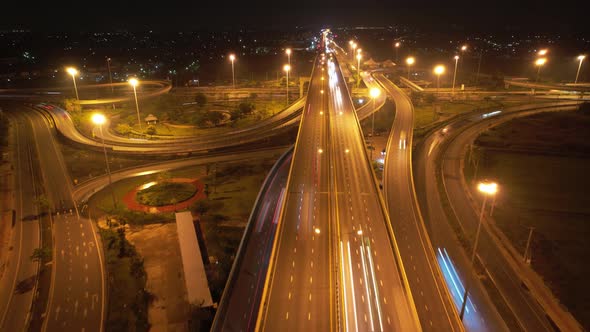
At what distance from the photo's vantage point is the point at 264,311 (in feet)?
68.0

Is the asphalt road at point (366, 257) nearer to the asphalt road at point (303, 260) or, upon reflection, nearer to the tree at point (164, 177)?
the asphalt road at point (303, 260)

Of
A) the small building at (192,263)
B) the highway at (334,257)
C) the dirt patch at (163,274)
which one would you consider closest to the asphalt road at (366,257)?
the highway at (334,257)

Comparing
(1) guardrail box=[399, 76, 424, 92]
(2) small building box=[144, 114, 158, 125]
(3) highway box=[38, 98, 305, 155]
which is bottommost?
(3) highway box=[38, 98, 305, 155]

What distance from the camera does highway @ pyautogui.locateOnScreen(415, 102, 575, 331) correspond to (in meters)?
25.9

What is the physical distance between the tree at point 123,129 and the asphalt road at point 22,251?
1220cm

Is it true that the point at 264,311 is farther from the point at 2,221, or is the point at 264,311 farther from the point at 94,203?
the point at 2,221

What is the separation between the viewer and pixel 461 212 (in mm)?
37031

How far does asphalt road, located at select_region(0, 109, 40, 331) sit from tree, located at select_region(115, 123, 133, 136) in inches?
480

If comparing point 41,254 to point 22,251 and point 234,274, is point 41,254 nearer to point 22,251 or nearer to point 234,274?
point 22,251

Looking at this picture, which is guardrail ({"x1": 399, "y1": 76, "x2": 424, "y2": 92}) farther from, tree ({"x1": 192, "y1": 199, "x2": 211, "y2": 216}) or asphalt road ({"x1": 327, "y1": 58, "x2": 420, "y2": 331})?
tree ({"x1": 192, "y1": 199, "x2": 211, "y2": 216})

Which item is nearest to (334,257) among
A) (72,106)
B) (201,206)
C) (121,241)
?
(201,206)

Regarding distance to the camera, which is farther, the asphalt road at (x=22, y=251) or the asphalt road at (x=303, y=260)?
the asphalt road at (x=22, y=251)

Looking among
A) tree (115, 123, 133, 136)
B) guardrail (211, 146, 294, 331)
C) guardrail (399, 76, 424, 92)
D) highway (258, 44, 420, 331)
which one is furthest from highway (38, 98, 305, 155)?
guardrail (399, 76, 424, 92)

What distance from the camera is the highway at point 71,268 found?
2559cm
